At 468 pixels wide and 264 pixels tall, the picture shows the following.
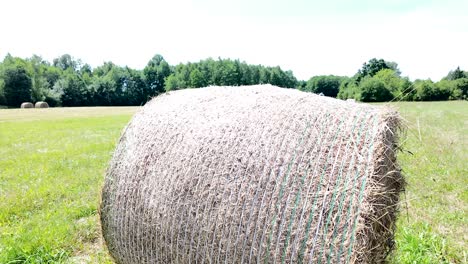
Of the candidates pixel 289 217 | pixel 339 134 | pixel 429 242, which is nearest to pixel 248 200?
pixel 289 217

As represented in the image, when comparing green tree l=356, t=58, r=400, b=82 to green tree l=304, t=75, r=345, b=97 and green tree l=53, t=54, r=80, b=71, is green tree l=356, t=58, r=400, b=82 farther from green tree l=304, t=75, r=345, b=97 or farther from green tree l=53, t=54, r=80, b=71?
green tree l=53, t=54, r=80, b=71

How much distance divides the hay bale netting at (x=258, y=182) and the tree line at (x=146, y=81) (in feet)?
196

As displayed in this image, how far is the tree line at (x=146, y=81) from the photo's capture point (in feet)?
219

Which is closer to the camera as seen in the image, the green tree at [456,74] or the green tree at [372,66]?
the green tree at [456,74]

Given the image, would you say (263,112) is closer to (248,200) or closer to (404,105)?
(248,200)

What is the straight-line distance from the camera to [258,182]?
245 cm

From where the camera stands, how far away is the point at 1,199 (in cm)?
634

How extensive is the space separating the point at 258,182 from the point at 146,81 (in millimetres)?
95579

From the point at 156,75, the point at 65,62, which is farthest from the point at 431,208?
the point at 65,62

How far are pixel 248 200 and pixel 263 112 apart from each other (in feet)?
2.50

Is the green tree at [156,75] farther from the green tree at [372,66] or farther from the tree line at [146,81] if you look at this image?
the green tree at [372,66]

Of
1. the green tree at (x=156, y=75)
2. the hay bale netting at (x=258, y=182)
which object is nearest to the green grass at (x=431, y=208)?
the hay bale netting at (x=258, y=182)

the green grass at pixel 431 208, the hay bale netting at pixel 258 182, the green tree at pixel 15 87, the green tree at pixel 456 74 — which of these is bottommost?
the green grass at pixel 431 208

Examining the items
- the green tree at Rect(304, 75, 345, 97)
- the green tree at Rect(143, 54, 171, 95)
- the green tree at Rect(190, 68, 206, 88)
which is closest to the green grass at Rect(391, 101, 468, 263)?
the green tree at Rect(190, 68, 206, 88)
